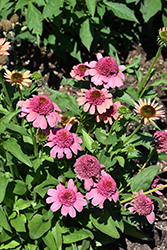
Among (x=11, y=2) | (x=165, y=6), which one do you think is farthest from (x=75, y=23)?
(x=165, y=6)

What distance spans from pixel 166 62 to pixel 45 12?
184 centimetres

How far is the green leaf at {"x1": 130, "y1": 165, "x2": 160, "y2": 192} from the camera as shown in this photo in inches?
74.7

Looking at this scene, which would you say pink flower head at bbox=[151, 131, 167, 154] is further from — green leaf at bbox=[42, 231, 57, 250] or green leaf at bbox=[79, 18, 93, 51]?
green leaf at bbox=[79, 18, 93, 51]

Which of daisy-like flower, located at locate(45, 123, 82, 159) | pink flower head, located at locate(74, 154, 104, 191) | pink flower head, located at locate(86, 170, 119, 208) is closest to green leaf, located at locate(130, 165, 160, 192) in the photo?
pink flower head, located at locate(86, 170, 119, 208)

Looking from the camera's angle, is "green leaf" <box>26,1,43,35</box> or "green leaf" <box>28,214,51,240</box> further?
"green leaf" <box>26,1,43,35</box>

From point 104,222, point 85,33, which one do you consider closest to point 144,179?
point 104,222

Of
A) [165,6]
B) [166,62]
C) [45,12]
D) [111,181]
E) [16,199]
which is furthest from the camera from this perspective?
[166,62]

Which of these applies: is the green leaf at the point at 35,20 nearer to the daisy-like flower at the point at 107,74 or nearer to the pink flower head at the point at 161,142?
the daisy-like flower at the point at 107,74

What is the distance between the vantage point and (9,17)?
118 inches

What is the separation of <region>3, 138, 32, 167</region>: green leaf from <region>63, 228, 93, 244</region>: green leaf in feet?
2.29

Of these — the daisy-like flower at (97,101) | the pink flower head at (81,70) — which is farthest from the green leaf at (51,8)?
the daisy-like flower at (97,101)

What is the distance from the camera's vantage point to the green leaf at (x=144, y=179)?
1897 mm

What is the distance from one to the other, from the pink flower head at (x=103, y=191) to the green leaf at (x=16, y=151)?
17.0 inches

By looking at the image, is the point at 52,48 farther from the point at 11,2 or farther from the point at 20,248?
the point at 20,248
